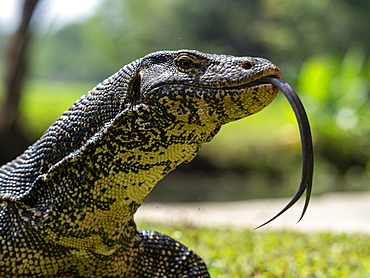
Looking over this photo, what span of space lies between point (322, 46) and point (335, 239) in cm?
3050

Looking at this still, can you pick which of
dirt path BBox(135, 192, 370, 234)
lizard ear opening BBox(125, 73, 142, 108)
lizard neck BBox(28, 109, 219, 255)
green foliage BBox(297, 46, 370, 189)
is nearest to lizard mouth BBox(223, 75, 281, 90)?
lizard neck BBox(28, 109, 219, 255)

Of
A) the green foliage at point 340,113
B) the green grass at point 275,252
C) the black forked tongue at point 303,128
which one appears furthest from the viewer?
the green foliage at point 340,113

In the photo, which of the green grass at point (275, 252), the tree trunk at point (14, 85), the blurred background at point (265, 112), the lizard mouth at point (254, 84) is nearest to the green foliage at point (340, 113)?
the blurred background at point (265, 112)

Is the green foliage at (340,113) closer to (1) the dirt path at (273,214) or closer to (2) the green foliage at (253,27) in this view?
(1) the dirt path at (273,214)

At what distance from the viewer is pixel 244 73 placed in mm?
2219

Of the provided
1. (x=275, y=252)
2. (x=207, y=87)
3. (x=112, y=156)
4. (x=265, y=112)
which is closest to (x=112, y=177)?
(x=112, y=156)

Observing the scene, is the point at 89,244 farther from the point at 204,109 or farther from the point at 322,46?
the point at 322,46

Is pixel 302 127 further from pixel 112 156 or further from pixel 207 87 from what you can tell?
pixel 112 156

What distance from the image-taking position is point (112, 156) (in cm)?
241

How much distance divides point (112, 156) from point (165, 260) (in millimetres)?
830

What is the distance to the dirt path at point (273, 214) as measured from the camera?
21.8ft

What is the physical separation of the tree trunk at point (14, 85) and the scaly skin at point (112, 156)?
9028 millimetres

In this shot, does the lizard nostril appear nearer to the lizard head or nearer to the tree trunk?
the lizard head

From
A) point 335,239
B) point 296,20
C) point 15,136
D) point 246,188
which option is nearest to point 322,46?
point 296,20
